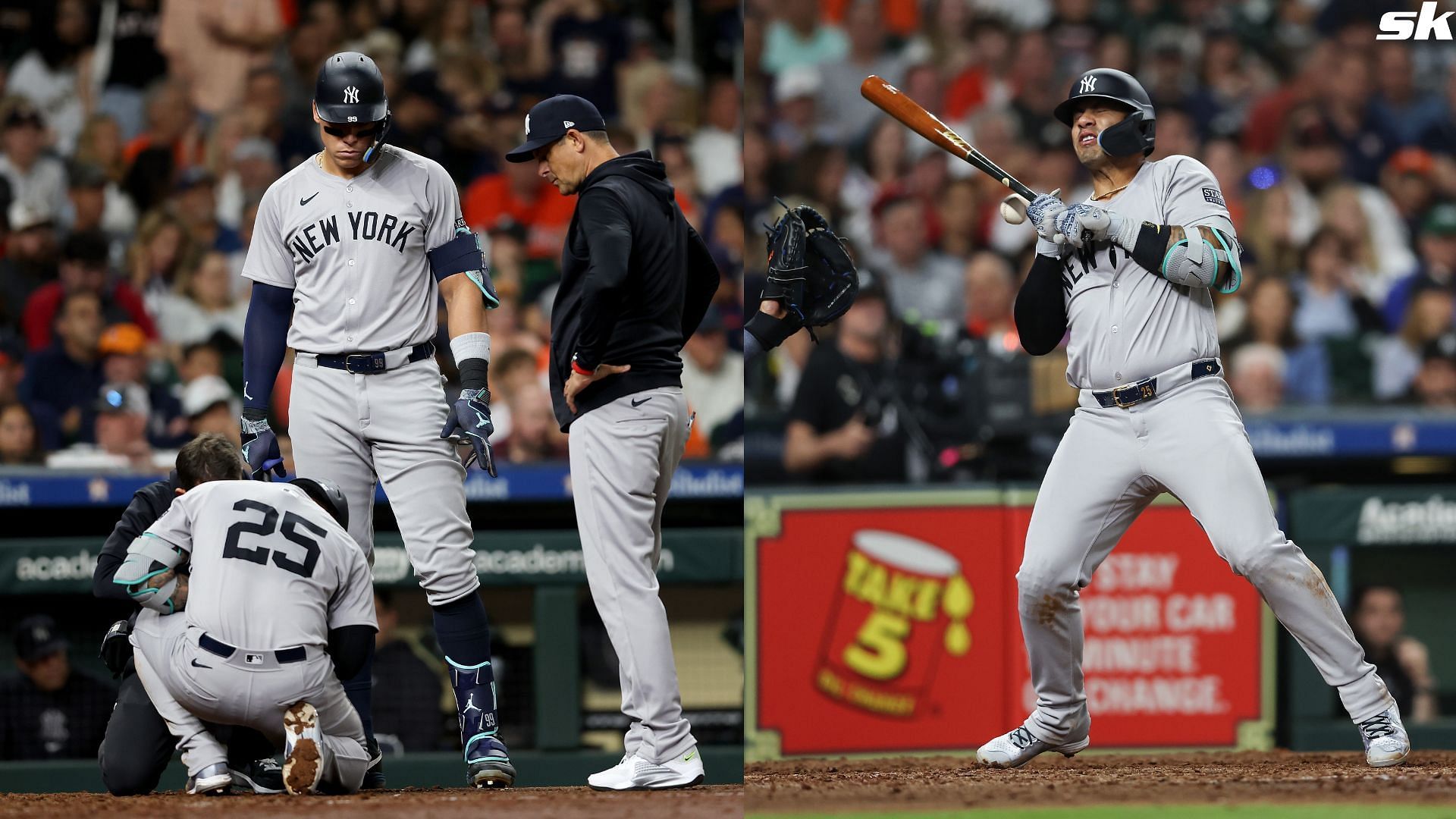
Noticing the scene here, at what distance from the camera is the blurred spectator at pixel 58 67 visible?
9.15m

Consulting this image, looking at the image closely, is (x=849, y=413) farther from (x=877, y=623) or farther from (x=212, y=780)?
(x=212, y=780)

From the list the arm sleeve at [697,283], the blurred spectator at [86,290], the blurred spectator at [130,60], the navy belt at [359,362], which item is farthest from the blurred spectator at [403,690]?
the blurred spectator at [130,60]

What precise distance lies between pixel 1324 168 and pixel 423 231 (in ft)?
23.0

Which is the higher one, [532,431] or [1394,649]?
[532,431]

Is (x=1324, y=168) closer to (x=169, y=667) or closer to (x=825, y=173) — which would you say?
(x=825, y=173)

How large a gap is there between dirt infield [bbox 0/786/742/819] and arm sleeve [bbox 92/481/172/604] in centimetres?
61

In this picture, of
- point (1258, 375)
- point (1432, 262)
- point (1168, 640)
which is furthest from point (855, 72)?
point (1168, 640)

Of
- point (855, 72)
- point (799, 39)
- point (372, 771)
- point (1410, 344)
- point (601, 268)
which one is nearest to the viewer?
point (601, 268)

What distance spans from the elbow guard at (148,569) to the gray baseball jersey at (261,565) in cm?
3

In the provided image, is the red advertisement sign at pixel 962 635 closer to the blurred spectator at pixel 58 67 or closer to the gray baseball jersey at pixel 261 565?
the gray baseball jersey at pixel 261 565

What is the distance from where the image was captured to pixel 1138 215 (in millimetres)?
4391

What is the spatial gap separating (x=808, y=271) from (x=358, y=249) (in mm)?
1329

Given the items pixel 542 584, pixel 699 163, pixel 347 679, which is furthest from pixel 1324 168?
pixel 347 679

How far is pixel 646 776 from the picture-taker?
419cm
